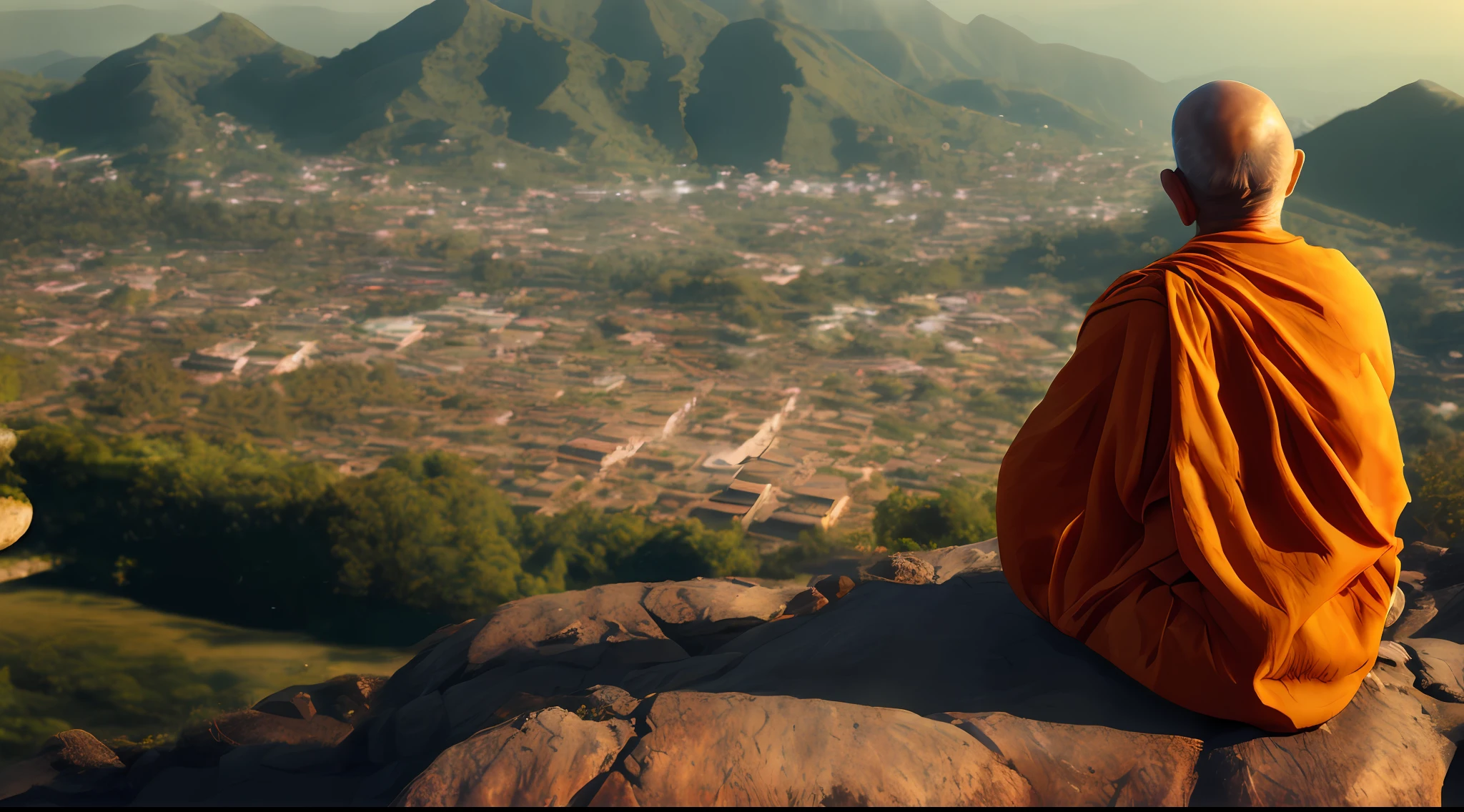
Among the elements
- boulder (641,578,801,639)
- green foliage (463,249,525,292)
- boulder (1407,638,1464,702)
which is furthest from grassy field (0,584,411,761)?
green foliage (463,249,525,292)

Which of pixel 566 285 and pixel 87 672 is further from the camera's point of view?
pixel 566 285

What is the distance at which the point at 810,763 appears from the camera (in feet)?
9.17

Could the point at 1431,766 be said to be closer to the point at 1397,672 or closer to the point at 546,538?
the point at 1397,672

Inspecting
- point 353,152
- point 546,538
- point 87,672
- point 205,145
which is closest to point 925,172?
point 353,152

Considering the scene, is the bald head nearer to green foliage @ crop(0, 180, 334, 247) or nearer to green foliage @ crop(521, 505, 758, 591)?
green foliage @ crop(521, 505, 758, 591)

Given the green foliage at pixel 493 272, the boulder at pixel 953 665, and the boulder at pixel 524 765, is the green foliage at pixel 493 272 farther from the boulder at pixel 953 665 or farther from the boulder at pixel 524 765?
the boulder at pixel 524 765

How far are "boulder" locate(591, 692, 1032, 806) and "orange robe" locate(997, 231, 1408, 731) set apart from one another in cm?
72

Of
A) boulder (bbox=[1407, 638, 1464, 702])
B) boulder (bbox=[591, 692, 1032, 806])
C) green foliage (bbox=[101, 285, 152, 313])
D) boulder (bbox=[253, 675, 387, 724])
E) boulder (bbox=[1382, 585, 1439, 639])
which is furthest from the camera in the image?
green foliage (bbox=[101, 285, 152, 313])

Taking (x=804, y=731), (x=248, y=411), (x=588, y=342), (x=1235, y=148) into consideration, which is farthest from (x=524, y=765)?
(x=588, y=342)

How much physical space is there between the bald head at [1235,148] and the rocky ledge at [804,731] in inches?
68.7

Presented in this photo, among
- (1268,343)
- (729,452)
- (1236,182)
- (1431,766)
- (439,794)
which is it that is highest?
(1236,182)

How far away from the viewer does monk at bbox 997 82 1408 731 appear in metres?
2.66

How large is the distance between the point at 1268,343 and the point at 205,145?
65658 millimetres

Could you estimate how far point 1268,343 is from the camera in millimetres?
2703
